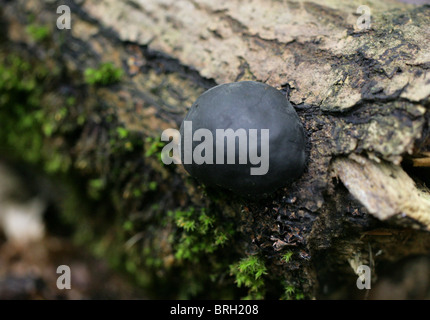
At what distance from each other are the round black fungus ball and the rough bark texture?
0.63 ft

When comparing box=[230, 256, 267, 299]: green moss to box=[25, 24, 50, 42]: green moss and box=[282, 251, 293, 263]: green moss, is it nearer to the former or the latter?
box=[282, 251, 293, 263]: green moss

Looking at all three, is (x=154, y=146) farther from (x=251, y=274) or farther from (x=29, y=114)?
(x=29, y=114)

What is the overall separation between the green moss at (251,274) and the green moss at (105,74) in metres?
1.64

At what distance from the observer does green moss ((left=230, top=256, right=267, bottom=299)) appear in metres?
2.04

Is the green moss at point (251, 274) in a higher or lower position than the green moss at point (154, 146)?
lower

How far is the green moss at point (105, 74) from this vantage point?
101 inches

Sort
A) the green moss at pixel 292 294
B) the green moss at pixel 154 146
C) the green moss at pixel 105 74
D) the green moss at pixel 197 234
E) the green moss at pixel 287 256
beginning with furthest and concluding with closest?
the green moss at pixel 105 74 → the green moss at pixel 154 146 → the green moss at pixel 197 234 → the green moss at pixel 292 294 → the green moss at pixel 287 256

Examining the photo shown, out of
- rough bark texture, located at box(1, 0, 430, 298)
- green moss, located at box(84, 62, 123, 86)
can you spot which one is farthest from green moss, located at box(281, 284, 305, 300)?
green moss, located at box(84, 62, 123, 86)

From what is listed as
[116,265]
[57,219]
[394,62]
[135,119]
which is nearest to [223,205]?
A: [135,119]

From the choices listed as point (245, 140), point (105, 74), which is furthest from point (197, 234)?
point (105, 74)

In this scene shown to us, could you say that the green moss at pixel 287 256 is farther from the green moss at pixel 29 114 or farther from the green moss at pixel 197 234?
the green moss at pixel 29 114

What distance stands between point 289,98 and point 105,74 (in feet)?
4.68

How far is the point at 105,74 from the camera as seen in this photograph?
8.44 feet

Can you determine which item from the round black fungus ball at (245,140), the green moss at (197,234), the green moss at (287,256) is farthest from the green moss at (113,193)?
the round black fungus ball at (245,140)
